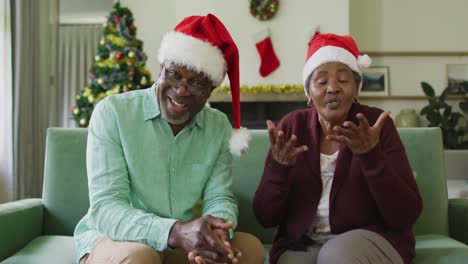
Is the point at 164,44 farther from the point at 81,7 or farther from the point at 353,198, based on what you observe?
the point at 81,7

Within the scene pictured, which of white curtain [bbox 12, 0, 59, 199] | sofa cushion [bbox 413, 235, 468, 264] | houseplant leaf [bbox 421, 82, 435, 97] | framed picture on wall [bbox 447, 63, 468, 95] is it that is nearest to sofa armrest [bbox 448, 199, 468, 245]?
sofa cushion [bbox 413, 235, 468, 264]

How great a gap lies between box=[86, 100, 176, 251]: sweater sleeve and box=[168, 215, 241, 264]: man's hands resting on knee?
0.11ft

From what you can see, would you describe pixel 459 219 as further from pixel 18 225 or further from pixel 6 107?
pixel 6 107

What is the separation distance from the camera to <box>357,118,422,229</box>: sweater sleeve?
1302 mm

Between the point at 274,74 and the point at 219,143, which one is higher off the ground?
the point at 274,74

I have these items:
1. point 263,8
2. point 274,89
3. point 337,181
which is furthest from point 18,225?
point 263,8

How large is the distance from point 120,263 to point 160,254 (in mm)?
203

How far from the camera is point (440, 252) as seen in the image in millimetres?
1544

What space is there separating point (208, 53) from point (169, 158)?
0.33 metres

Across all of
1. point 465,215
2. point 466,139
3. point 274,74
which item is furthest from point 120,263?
point 466,139

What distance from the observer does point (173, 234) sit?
1.21 meters

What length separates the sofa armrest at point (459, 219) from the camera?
1.87 m

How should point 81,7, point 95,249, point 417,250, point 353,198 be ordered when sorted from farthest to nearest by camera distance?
point 81,7 → point 417,250 → point 353,198 → point 95,249

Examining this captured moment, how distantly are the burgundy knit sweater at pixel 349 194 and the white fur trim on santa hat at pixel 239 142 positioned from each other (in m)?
0.09
